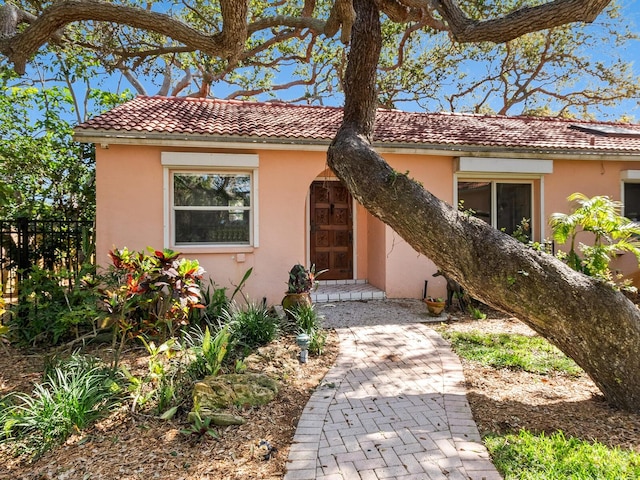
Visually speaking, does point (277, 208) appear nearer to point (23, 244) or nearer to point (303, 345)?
point (303, 345)

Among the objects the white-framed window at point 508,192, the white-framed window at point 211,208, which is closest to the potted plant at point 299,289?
the white-framed window at point 211,208

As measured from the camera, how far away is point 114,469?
308cm

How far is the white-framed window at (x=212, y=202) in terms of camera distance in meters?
7.89

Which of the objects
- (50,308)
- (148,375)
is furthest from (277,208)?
(148,375)

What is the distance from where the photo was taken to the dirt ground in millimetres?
3064

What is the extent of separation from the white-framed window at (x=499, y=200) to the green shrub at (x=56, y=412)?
8175 millimetres

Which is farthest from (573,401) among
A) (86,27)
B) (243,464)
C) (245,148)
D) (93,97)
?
(93,97)

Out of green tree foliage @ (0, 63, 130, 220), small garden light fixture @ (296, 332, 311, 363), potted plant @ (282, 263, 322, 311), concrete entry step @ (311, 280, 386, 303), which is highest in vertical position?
green tree foliage @ (0, 63, 130, 220)

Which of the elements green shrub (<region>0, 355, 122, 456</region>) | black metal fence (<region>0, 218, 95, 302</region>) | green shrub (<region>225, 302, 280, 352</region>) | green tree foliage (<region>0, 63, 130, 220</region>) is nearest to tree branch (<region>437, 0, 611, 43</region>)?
green shrub (<region>225, 302, 280, 352</region>)

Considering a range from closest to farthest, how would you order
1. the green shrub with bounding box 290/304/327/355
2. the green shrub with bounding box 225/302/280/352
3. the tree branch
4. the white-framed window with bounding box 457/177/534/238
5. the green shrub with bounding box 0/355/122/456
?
the green shrub with bounding box 0/355/122/456 < the tree branch < the green shrub with bounding box 290/304/327/355 < the green shrub with bounding box 225/302/280/352 < the white-framed window with bounding box 457/177/534/238

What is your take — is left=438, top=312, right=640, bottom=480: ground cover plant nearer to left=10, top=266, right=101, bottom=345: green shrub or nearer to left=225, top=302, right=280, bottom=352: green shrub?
left=225, top=302, right=280, bottom=352: green shrub

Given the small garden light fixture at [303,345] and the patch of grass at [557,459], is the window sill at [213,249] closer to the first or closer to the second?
the small garden light fixture at [303,345]

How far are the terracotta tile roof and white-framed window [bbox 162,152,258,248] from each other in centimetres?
66

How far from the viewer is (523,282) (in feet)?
12.1
